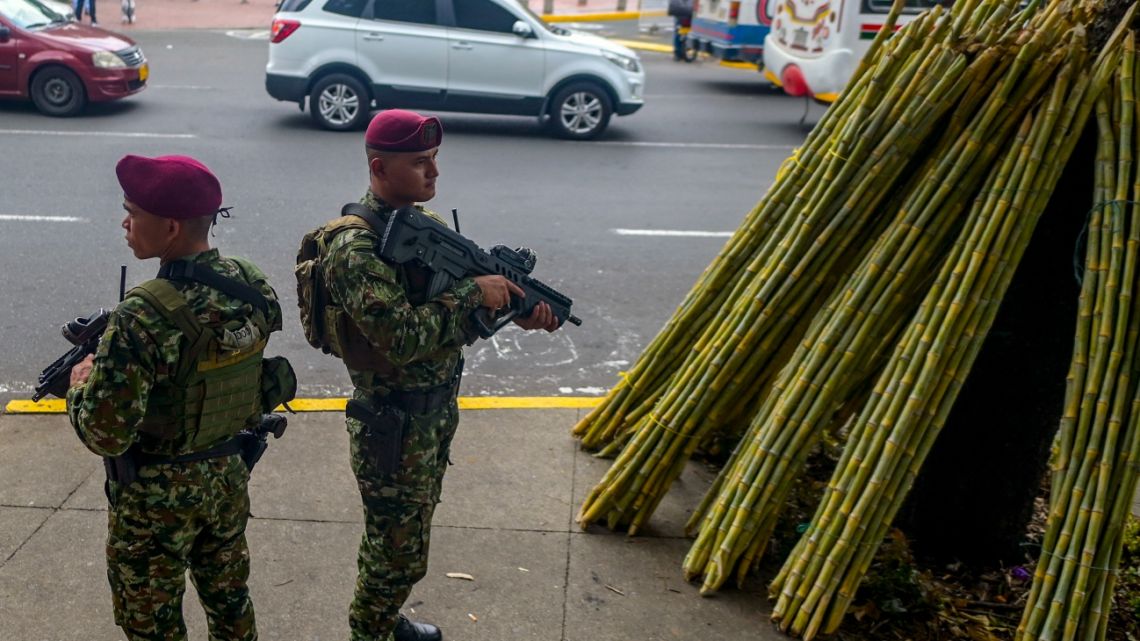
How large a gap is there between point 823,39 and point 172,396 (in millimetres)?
11942

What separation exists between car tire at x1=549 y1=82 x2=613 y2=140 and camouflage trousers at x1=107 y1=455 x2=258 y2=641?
10.0m

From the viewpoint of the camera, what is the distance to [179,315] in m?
2.87

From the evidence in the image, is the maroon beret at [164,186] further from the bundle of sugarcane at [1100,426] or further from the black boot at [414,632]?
the bundle of sugarcane at [1100,426]

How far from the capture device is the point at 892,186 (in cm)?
396

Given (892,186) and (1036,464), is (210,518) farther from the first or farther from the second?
(1036,464)

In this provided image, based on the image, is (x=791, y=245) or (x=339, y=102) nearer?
(x=791, y=245)

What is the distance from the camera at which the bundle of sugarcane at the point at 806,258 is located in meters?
3.83

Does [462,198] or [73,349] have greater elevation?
[73,349]

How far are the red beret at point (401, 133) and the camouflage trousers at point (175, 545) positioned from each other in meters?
1.04

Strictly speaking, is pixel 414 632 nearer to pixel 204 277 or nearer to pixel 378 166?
pixel 204 277

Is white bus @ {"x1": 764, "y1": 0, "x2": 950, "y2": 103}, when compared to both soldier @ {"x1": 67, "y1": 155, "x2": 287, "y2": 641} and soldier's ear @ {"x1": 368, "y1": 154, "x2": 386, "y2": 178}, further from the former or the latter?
soldier @ {"x1": 67, "y1": 155, "x2": 287, "y2": 641}

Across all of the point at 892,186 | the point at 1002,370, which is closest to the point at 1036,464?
the point at 1002,370

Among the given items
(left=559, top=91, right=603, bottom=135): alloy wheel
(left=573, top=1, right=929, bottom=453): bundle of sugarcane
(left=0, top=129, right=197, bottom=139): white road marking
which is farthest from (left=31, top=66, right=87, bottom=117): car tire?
(left=573, top=1, right=929, bottom=453): bundle of sugarcane

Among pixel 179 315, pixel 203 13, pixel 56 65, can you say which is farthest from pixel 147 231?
pixel 203 13
